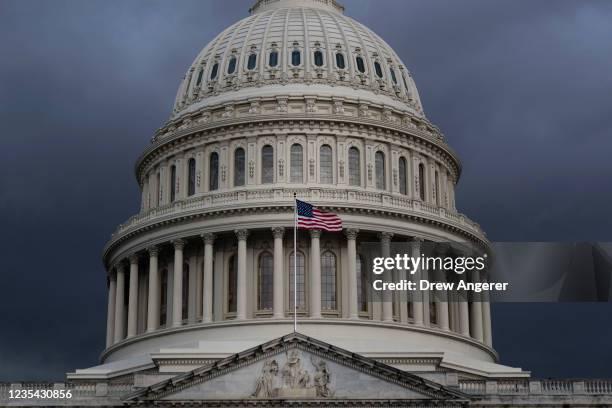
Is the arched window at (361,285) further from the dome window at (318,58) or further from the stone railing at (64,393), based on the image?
the stone railing at (64,393)

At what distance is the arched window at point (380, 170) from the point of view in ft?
275

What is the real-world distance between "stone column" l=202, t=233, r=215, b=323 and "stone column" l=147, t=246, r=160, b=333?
3746 mm

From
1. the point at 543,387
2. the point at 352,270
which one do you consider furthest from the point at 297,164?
the point at 543,387

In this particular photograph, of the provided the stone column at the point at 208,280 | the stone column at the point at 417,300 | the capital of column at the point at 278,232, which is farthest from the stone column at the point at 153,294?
the stone column at the point at 417,300

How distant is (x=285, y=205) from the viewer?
7875 centimetres

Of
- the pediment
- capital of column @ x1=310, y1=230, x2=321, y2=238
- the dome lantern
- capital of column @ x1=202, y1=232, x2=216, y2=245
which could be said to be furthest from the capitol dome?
the pediment

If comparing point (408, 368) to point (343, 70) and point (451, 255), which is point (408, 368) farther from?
point (343, 70)

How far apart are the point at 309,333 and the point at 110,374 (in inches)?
493

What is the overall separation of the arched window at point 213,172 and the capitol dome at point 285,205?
15cm

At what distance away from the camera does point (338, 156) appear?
82375 millimetres

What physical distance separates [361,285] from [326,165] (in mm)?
8656

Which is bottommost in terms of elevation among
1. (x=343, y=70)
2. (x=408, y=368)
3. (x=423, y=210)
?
(x=408, y=368)

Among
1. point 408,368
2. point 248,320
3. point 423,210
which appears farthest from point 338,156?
point 408,368

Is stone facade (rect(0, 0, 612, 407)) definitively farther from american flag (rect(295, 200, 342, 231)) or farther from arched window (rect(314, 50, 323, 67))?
american flag (rect(295, 200, 342, 231))
